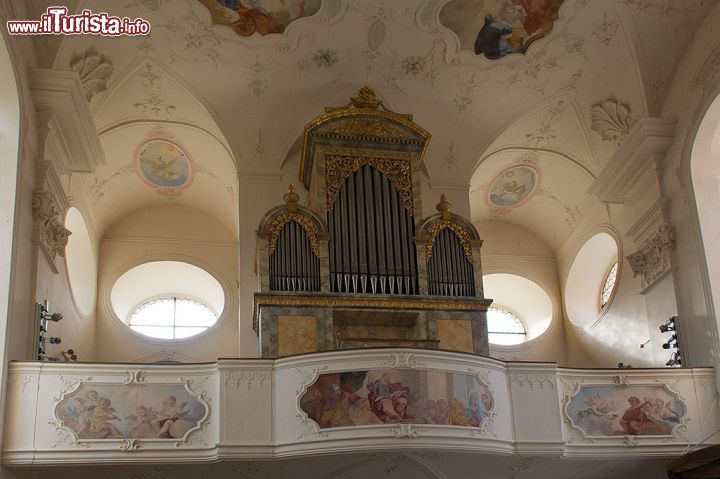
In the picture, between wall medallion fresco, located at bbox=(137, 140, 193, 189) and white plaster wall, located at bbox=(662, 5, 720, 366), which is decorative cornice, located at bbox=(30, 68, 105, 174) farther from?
white plaster wall, located at bbox=(662, 5, 720, 366)

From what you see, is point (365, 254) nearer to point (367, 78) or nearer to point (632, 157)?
point (367, 78)

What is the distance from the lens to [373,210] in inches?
666

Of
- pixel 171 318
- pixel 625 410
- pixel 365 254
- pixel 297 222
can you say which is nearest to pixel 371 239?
pixel 365 254

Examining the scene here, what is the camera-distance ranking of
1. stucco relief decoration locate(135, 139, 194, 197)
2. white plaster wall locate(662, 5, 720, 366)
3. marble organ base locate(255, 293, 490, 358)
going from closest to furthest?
marble organ base locate(255, 293, 490, 358), white plaster wall locate(662, 5, 720, 366), stucco relief decoration locate(135, 139, 194, 197)

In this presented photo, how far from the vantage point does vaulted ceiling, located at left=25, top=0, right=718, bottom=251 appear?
17.1 metres

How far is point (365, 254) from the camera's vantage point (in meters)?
16.4

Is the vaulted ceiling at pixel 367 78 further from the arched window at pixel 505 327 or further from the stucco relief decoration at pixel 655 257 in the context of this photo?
the arched window at pixel 505 327

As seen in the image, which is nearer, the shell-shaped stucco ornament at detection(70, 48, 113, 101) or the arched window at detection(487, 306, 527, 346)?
the shell-shaped stucco ornament at detection(70, 48, 113, 101)

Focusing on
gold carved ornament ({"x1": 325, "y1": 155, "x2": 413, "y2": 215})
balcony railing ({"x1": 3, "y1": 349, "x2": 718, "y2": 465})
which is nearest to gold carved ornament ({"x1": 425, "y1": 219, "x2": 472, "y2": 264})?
Result: gold carved ornament ({"x1": 325, "y1": 155, "x2": 413, "y2": 215})

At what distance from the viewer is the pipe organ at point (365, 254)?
15.6 m

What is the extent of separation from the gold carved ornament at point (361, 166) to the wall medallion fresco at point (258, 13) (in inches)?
95.8

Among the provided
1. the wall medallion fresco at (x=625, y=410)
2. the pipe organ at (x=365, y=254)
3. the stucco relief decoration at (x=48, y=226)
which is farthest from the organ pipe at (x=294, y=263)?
the wall medallion fresco at (x=625, y=410)

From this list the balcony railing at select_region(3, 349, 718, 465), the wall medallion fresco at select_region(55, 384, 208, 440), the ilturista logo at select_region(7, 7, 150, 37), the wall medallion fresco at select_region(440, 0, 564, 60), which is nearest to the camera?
the ilturista logo at select_region(7, 7, 150, 37)

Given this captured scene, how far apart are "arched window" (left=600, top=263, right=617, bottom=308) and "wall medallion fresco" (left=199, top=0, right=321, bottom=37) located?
312 inches
